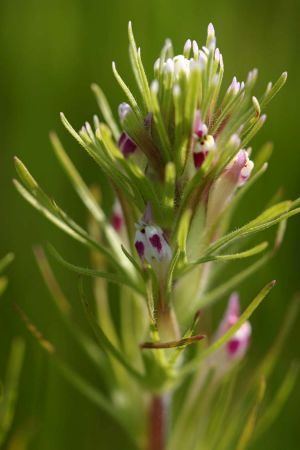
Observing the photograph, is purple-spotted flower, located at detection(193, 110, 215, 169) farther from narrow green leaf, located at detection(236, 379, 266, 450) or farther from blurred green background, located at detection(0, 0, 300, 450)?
blurred green background, located at detection(0, 0, 300, 450)

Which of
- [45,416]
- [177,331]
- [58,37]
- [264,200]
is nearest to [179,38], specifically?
[58,37]

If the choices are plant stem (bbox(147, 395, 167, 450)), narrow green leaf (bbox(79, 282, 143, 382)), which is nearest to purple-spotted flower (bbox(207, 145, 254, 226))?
narrow green leaf (bbox(79, 282, 143, 382))

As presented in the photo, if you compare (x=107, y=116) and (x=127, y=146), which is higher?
(x=107, y=116)

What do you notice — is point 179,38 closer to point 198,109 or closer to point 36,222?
point 36,222

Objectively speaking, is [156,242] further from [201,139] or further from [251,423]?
[251,423]

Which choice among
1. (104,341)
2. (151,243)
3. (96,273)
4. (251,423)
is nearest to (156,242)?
(151,243)

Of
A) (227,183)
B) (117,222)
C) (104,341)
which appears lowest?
(104,341)
